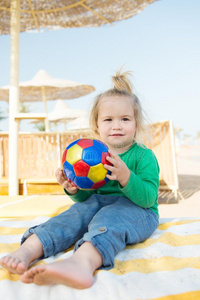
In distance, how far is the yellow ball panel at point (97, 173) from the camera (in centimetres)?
153

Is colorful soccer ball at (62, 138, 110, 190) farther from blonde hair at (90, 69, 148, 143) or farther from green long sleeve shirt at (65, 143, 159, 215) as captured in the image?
blonde hair at (90, 69, 148, 143)

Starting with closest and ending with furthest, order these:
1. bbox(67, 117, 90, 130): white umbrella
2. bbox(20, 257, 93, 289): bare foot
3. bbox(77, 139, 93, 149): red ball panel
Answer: bbox(20, 257, 93, 289): bare foot
bbox(77, 139, 93, 149): red ball panel
bbox(67, 117, 90, 130): white umbrella

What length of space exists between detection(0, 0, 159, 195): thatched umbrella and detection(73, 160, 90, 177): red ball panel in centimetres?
396

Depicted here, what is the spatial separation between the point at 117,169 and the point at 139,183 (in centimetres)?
18

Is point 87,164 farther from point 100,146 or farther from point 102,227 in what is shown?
point 102,227

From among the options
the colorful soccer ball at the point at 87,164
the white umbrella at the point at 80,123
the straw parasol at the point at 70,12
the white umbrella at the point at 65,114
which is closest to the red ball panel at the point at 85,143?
the colorful soccer ball at the point at 87,164

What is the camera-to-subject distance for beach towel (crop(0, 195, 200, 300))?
1.07m

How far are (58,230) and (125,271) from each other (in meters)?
0.48

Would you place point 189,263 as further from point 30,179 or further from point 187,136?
point 187,136

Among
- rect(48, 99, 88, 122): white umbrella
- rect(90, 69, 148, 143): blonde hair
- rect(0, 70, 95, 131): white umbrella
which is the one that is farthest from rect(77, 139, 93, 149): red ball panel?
rect(48, 99, 88, 122): white umbrella

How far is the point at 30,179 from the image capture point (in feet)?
18.9

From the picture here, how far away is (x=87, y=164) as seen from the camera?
1.55m

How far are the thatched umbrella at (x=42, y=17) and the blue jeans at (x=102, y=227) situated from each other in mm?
3773

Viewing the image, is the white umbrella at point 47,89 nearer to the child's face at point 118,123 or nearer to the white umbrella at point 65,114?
the white umbrella at point 65,114
